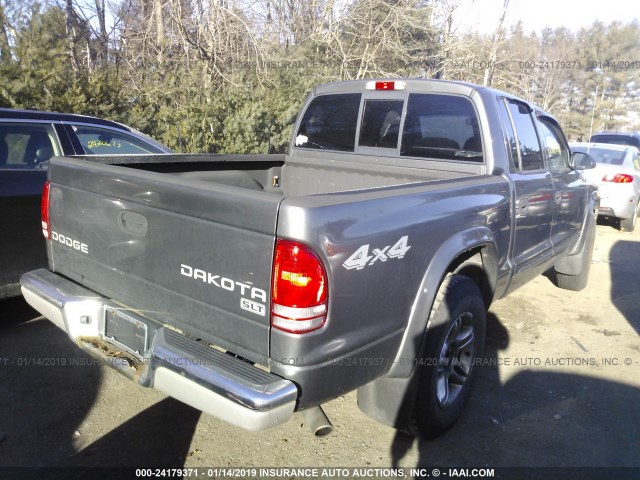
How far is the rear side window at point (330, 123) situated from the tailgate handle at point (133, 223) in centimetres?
207

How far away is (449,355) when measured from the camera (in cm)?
296

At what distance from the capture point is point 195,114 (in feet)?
30.1

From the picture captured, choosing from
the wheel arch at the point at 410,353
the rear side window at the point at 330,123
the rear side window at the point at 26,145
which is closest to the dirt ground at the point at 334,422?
the wheel arch at the point at 410,353

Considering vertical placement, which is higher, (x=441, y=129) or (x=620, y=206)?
(x=441, y=129)

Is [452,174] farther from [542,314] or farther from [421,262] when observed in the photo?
[542,314]

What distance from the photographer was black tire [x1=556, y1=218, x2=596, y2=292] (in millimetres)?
5379

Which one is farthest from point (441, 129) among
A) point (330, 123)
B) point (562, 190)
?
point (562, 190)

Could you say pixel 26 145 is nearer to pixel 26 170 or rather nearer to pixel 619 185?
pixel 26 170

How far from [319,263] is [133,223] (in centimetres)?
106

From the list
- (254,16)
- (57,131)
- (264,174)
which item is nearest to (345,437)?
(264,174)

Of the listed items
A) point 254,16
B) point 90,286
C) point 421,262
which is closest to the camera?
point 421,262

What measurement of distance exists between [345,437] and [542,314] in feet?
9.68

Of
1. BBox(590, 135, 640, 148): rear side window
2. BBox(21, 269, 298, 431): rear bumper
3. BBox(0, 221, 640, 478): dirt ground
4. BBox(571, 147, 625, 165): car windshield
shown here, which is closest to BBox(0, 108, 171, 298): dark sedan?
BBox(0, 221, 640, 478): dirt ground

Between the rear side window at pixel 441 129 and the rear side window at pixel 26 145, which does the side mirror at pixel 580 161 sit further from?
the rear side window at pixel 26 145
